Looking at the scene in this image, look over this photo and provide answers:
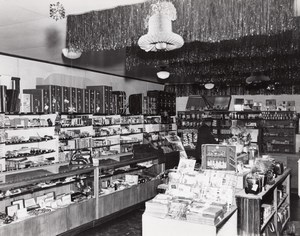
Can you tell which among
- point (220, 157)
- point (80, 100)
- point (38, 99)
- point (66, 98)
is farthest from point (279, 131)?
point (220, 157)

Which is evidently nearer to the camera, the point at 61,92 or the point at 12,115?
the point at 12,115

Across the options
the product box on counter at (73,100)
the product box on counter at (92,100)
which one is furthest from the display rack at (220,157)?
the product box on counter at (92,100)

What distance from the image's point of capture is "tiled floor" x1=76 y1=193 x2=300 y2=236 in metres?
5.29

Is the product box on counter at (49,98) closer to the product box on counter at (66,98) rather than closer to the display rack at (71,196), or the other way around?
the product box on counter at (66,98)

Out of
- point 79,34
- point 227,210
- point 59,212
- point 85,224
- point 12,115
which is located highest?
point 79,34

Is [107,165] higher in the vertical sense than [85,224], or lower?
higher

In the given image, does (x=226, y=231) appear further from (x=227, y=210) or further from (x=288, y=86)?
(x=288, y=86)

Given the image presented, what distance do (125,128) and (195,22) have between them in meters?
7.32

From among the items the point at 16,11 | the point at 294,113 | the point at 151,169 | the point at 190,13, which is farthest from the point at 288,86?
the point at 16,11

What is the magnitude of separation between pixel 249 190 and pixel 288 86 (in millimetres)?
9674

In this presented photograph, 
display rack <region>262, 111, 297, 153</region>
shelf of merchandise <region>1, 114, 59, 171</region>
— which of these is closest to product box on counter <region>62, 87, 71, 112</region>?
shelf of merchandise <region>1, 114, 59, 171</region>

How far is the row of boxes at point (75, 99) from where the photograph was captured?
7.77 m

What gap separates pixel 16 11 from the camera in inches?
177

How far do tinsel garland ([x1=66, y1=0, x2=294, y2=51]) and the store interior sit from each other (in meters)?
0.01
